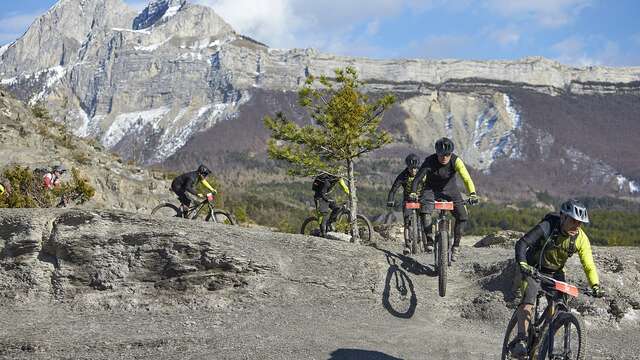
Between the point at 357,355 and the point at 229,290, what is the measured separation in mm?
3515

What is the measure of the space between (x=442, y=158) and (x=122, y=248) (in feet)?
21.8

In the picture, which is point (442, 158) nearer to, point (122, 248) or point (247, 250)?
point (247, 250)

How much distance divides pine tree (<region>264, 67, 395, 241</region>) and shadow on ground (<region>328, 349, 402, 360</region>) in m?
18.4

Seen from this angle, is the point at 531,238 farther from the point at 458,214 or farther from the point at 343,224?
the point at 343,224

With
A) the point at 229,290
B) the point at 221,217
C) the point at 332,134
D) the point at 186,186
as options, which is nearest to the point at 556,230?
the point at 229,290

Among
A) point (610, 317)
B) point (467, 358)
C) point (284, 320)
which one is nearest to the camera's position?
point (467, 358)

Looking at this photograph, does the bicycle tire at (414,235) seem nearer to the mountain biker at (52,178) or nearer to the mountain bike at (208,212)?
the mountain bike at (208,212)

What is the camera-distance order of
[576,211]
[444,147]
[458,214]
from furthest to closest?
[458,214] < [444,147] < [576,211]

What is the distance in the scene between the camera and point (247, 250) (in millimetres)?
14414

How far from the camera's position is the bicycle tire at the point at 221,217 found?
2116cm

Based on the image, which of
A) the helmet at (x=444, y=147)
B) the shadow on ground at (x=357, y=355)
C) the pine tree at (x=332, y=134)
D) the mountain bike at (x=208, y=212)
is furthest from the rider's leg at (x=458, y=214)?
the pine tree at (x=332, y=134)

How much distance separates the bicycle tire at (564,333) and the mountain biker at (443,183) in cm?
498

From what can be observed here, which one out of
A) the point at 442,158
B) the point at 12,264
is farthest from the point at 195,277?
the point at 442,158

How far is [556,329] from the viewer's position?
920 cm
